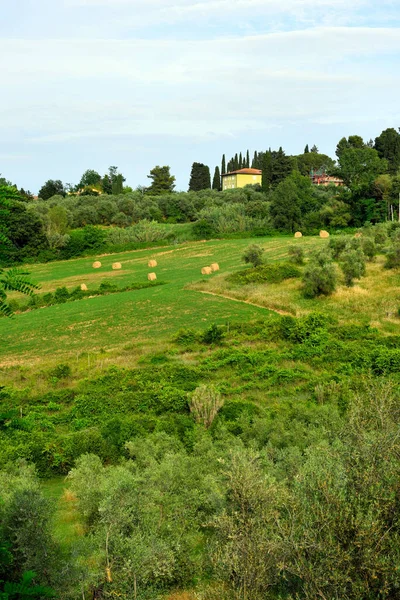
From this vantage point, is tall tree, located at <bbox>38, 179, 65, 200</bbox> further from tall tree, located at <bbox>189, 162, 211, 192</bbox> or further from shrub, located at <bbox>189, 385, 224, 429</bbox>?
shrub, located at <bbox>189, 385, 224, 429</bbox>

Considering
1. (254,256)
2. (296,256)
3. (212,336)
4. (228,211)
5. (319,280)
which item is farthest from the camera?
(228,211)

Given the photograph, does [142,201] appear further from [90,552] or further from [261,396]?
[90,552]

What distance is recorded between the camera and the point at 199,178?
133m

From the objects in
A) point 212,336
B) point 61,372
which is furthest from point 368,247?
point 61,372

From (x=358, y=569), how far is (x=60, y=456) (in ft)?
46.8

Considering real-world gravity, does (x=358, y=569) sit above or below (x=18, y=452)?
above

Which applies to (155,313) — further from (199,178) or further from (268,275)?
(199,178)

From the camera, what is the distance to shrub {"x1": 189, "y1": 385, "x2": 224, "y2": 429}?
24641 mm

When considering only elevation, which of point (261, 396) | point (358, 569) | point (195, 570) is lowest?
point (261, 396)

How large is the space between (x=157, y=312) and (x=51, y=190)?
8625cm

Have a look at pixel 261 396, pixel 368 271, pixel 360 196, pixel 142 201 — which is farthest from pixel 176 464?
pixel 142 201

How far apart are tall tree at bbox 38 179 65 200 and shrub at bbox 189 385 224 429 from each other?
332 feet

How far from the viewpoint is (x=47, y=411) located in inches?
1093

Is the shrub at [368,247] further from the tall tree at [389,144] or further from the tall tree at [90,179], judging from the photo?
the tall tree at [90,179]
